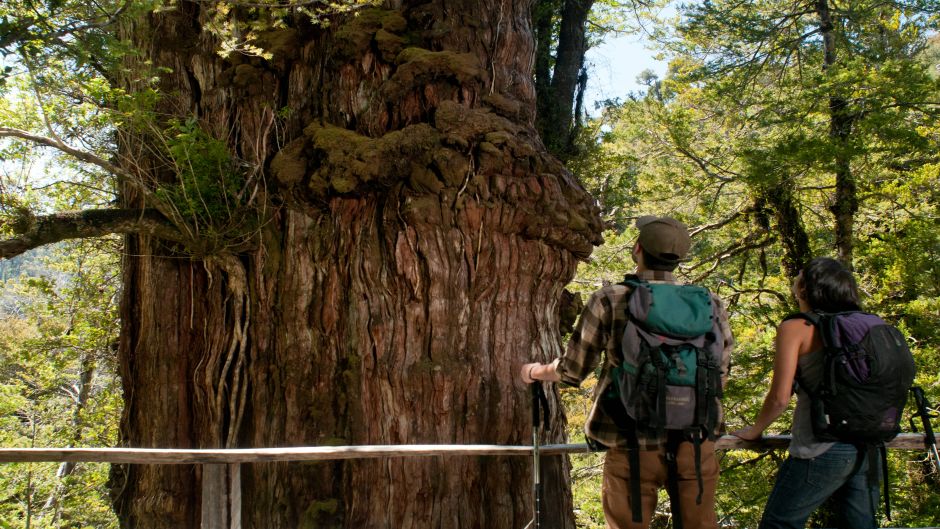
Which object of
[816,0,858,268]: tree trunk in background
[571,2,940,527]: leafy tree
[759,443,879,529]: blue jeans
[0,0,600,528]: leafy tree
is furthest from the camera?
[816,0,858,268]: tree trunk in background

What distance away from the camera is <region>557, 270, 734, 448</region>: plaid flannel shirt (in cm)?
283

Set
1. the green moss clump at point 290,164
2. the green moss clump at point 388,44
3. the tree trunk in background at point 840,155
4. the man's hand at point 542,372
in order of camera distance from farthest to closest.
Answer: the tree trunk in background at point 840,155, the green moss clump at point 388,44, the green moss clump at point 290,164, the man's hand at point 542,372

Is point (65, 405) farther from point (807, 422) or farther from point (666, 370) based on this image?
point (807, 422)

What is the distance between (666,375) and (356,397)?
8.46 feet

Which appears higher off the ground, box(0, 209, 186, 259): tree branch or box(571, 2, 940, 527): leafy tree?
box(571, 2, 940, 527): leafy tree

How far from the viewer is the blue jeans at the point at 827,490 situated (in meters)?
2.82

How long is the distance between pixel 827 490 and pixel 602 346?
3.36 ft

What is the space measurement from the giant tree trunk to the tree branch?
29 centimetres

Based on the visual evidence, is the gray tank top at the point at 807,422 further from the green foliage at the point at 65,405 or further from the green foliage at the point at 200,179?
the green foliage at the point at 65,405

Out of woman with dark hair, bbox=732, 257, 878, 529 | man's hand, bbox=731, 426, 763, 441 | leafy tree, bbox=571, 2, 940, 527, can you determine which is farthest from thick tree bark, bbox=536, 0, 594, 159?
woman with dark hair, bbox=732, 257, 878, 529

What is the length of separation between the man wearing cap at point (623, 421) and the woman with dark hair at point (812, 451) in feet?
0.79

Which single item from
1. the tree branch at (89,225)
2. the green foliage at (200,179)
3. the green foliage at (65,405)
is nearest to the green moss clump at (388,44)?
the green foliage at (200,179)

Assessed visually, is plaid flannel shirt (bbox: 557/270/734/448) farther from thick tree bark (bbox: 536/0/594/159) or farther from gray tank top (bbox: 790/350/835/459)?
thick tree bark (bbox: 536/0/594/159)

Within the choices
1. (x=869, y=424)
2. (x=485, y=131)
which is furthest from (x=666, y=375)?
(x=485, y=131)
